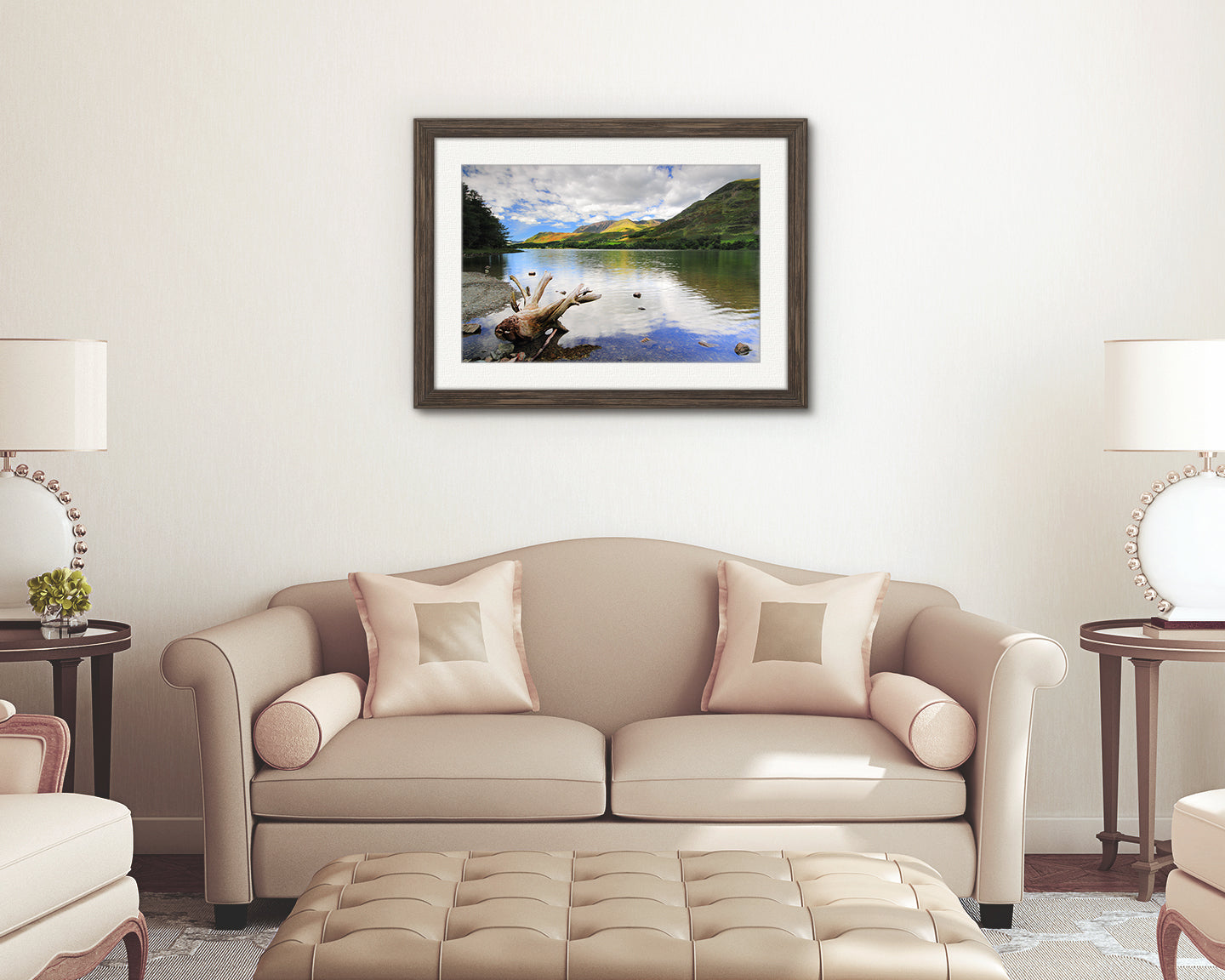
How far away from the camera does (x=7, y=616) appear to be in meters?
2.90

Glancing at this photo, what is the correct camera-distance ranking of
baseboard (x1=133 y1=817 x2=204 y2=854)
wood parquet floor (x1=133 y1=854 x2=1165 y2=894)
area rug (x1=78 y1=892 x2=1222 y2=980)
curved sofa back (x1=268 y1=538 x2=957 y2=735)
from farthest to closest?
1. baseboard (x1=133 y1=817 x2=204 y2=854)
2. curved sofa back (x1=268 y1=538 x2=957 y2=735)
3. wood parquet floor (x1=133 y1=854 x2=1165 y2=894)
4. area rug (x1=78 y1=892 x2=1222 y2=980)

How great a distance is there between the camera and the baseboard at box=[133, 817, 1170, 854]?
3.29 m

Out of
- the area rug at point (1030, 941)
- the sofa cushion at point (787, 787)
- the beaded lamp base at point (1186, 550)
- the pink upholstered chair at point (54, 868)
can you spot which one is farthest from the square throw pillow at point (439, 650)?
the beaded lamp base at point (1186, 550)

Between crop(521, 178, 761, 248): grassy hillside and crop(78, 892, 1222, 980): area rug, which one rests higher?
crop(521, 178, 761, 248): grassy hillside

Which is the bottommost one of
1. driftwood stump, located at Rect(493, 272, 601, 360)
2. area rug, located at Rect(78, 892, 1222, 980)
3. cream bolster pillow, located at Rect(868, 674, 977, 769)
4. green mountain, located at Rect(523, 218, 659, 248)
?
area rug, located at Rect(78, 892, 1222, 980)

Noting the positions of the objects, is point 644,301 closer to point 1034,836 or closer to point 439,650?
point 439,650

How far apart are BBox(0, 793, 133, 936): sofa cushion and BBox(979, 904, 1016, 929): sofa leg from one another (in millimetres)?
2024

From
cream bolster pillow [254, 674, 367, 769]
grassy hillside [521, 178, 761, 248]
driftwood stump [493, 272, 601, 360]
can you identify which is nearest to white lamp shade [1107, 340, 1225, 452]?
grassy hillside [521, 178, 761, 248]

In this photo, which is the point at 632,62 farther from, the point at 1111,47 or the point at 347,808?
the point at 347,808

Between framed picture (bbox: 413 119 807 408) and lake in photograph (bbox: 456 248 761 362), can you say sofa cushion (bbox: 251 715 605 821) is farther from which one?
lake in photograph (bbox: 456 248 761 362)

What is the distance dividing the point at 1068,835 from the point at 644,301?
7.16ft

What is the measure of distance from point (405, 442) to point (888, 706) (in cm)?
169

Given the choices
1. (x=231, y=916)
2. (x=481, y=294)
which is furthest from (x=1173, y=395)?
(x=231, y=916)

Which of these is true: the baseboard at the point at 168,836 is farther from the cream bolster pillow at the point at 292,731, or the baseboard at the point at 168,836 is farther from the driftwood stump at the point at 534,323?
the driftwood stump at the point at 534,323
